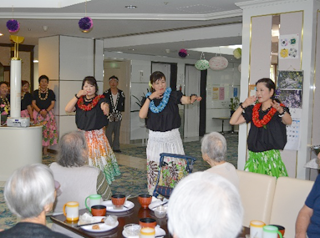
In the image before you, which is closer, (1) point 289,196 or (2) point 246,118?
(1) point 289,196

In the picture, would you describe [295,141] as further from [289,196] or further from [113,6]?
[113,6]

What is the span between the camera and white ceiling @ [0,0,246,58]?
651 cm

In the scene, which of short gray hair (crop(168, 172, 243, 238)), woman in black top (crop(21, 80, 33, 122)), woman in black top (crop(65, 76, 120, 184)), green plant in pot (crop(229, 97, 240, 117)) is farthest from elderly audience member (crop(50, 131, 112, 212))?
green plant in pot (crop(229, 97, 240, 117))

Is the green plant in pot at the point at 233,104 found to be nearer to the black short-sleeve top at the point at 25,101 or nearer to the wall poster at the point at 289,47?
the black short-sleeve top at the point at 25,101

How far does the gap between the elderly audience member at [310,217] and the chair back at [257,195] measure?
389 millimetres

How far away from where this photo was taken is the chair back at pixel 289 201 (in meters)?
3.00

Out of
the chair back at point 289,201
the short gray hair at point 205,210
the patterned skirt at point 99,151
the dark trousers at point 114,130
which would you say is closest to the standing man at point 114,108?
the dark trousers at point 114,130

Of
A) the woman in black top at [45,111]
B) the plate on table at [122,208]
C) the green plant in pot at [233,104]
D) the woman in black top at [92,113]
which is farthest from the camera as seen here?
the green plant in pot at [233,104]

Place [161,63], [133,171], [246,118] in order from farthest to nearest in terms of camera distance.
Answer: [161,63]
[133,171]
[246,118]

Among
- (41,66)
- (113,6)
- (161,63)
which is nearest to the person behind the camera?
(113,6)

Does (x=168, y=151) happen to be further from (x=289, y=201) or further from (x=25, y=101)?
(x=25, y=101)

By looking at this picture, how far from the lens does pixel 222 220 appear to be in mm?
1438

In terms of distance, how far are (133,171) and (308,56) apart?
3925 mm

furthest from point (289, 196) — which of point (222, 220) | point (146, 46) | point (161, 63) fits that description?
point (161, 63)
